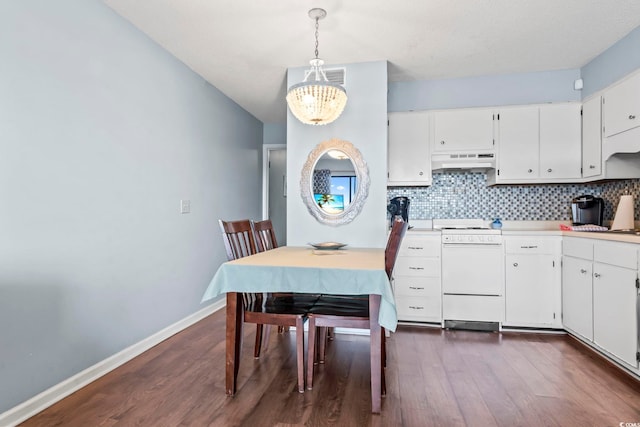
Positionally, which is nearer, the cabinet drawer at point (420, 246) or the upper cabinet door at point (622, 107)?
the upper cabinet door at point (622, 107)

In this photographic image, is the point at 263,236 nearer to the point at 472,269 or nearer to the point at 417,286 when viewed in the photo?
the point at 417,286

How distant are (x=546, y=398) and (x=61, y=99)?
3.28 meters

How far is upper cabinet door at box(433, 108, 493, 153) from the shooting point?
3430 millimetres

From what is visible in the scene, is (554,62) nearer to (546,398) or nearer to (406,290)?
(406,290)

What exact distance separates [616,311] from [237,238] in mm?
2599

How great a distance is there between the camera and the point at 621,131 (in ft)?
8.91

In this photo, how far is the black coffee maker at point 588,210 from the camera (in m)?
3.09

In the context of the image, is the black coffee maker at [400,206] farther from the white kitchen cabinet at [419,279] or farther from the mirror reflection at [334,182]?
the mirror reflection at [334,182]

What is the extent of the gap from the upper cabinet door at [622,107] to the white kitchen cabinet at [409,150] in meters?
1.47

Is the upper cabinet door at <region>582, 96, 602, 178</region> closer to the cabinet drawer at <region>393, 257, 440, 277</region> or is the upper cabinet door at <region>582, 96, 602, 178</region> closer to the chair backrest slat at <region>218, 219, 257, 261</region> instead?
the cabinet drawer at <region>393, 257, 440, 277</region>

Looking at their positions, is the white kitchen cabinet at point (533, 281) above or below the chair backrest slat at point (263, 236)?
below

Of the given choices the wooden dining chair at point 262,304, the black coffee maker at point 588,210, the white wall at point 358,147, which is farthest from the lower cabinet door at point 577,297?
the wooden dining chair at point 262,304

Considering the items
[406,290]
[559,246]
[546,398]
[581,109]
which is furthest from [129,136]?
[581,109]

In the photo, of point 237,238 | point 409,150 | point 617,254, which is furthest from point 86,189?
point 617,254
